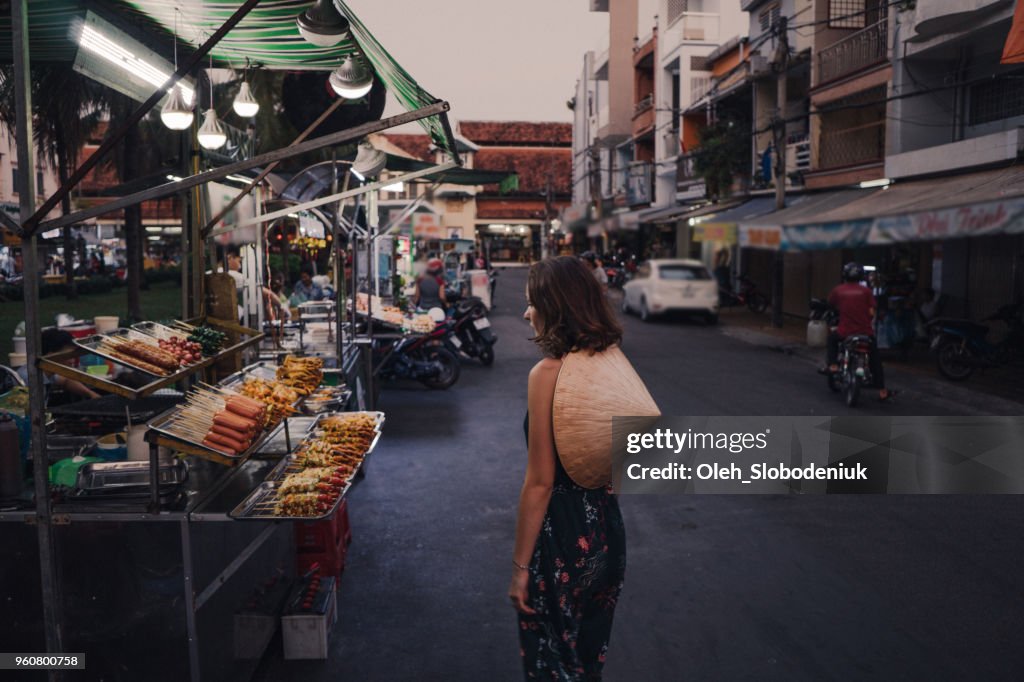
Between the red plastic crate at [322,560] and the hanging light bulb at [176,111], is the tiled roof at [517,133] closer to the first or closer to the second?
the hanging light bulb at [176,111]

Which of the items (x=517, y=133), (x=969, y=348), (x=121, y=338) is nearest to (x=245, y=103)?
(x=121, y=338)

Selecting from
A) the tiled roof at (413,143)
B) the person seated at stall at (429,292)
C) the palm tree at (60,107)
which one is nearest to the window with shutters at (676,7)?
the person seated at stall at (429,292)

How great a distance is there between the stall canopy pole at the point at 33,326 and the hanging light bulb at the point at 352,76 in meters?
2.48

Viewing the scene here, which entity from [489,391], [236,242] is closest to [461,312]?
[489,391]

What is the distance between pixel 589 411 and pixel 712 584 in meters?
2.83

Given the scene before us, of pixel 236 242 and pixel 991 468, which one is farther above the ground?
pixel 236 242

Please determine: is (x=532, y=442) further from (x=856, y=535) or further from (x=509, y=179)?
(x=509, y=179)

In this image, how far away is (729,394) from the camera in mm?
11094

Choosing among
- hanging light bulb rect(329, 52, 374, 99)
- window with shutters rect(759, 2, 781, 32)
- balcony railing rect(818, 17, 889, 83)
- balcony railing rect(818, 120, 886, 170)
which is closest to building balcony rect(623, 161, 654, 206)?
window with shutters rect(759, 2, 781, 32)

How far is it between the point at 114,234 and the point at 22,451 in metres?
63.8

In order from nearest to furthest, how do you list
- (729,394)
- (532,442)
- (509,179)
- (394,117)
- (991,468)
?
(532,442)
(394,117)
(991,468)
(509,179)
(729,394)

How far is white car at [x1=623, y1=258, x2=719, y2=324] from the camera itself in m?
21.4

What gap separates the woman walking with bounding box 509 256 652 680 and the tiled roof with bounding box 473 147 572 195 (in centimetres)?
6052

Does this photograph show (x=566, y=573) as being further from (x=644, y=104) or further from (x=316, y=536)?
(x=644, y=104)
